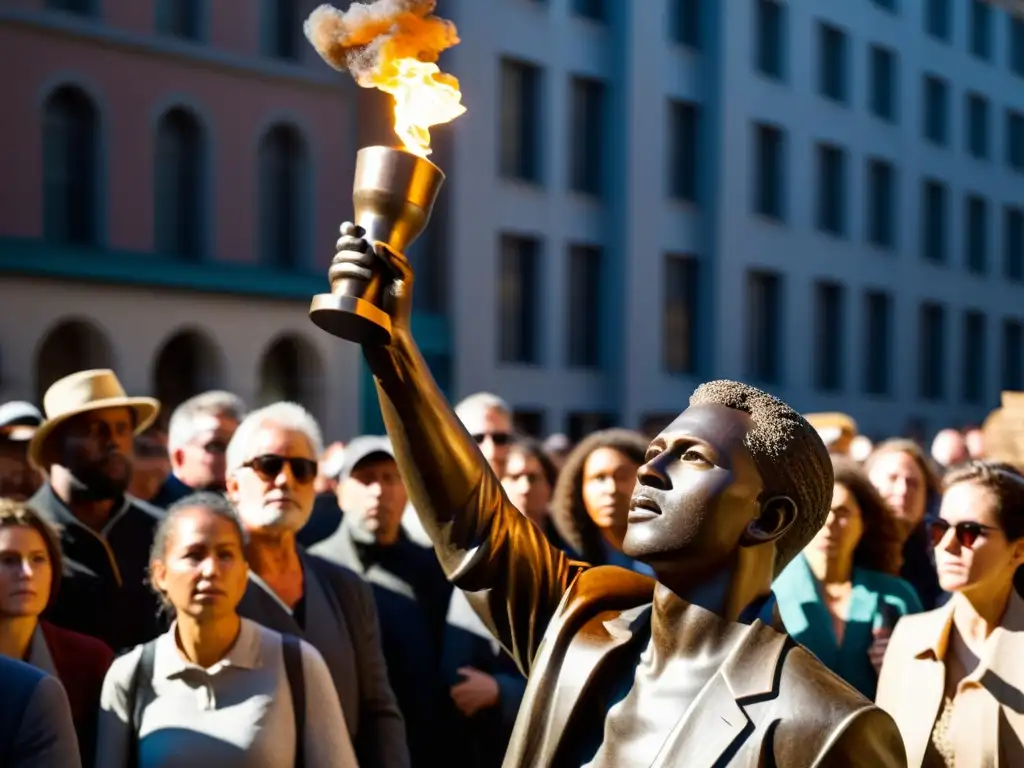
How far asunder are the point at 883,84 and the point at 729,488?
33369 millimetres

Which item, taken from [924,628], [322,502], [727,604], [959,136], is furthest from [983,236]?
[727,604]

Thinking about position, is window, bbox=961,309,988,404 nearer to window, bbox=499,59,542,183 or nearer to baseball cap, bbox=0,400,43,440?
window, bbox=499,59,542,183

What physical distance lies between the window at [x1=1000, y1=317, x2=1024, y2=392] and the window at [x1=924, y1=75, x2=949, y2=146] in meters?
5.34

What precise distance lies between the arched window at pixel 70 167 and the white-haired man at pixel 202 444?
46.4 ft

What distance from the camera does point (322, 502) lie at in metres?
8.02

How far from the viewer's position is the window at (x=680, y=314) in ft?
92.8

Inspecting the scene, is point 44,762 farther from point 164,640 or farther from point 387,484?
point 387,484

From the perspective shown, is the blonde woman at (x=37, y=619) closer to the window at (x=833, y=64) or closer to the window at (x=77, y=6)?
the window at (x=77, y=6)

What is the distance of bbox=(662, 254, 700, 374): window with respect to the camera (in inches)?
1114


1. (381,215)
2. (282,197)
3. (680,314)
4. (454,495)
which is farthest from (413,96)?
(680,314)

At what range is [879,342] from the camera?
35.0 metres

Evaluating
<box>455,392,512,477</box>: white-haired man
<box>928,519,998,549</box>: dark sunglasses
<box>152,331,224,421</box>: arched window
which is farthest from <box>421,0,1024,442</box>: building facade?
<box>928,519,998,549</box>: dark sunglasses

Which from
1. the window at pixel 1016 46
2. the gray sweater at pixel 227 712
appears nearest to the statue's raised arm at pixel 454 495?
the gray sweater at pixel 227 712

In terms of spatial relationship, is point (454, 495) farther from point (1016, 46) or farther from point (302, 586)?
point (1016, 46)
